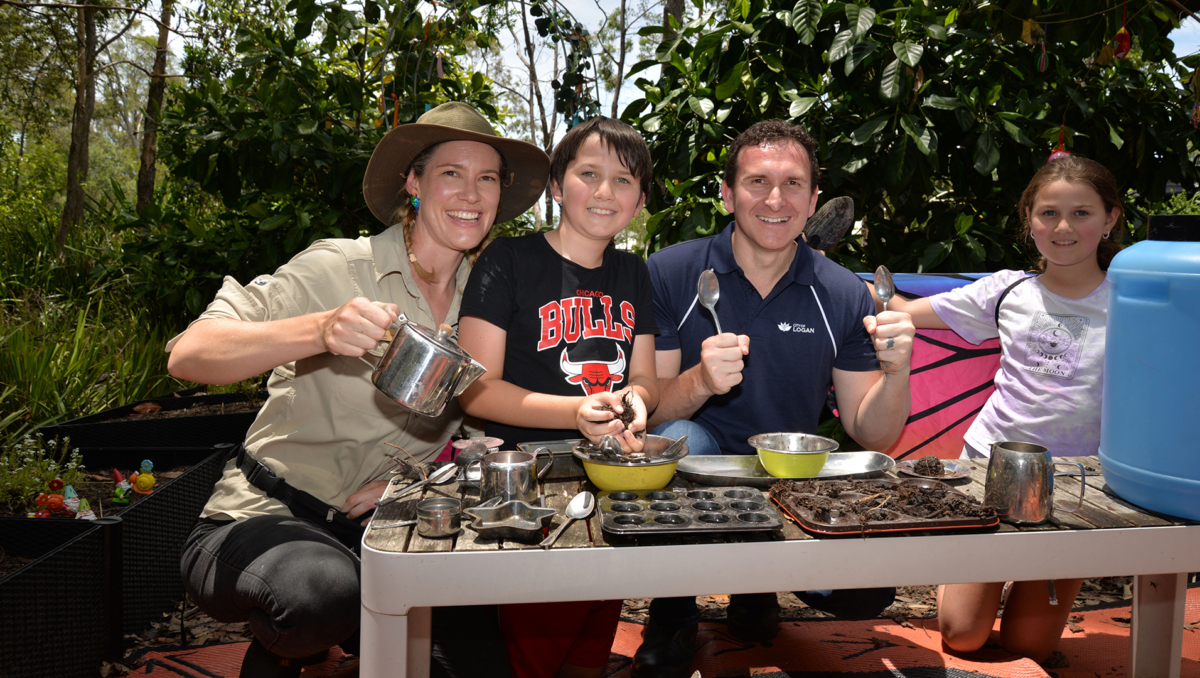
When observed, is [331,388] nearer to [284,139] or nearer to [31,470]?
[31,470]

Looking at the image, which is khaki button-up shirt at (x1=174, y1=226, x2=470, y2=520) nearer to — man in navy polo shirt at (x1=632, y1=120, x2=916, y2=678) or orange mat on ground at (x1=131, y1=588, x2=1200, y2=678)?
orange mat on ground at (x1=131, y1=588, x2=1200, y2=678)

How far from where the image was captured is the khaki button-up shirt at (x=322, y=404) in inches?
82.3

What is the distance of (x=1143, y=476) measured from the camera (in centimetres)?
152

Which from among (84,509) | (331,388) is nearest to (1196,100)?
(331,388)

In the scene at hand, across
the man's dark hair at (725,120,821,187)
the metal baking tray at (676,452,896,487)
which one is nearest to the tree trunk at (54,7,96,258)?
the man's dark hair at (725,120,821,187)

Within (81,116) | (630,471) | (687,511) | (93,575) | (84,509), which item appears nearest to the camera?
(687,511)

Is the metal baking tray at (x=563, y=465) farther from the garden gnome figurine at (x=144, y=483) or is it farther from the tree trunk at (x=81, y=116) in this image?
the tree trunk at (x=81, y=116)

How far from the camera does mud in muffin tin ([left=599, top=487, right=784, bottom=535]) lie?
1.32m

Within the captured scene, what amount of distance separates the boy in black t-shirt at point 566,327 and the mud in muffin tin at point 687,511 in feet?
1.81

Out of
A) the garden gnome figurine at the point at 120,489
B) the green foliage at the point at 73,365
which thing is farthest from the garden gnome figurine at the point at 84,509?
the green foliage at the point at 73,365

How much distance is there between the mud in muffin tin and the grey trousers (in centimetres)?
74

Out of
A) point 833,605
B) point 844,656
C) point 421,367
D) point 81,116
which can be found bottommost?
point 844,656

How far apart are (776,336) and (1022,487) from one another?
1150mm

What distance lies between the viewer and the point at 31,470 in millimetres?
2947
